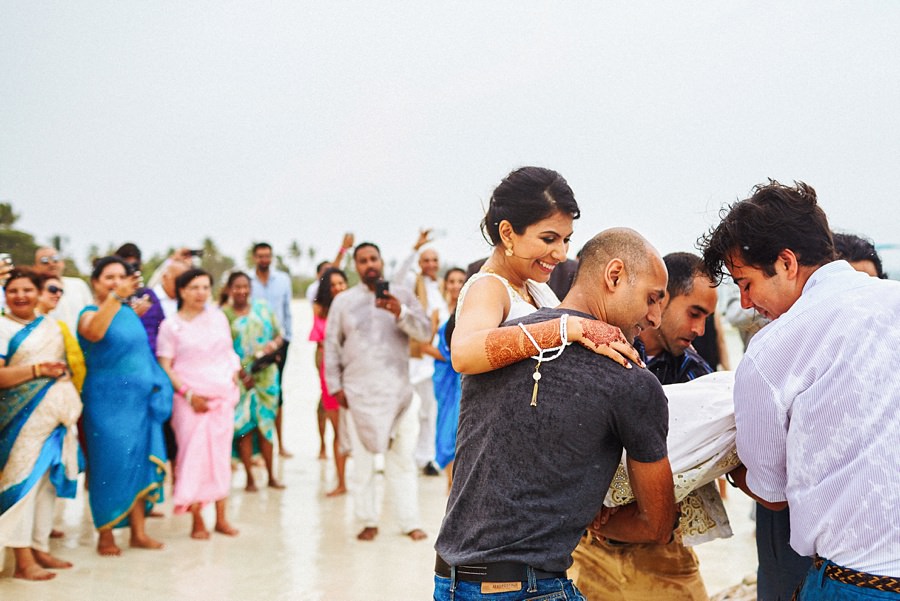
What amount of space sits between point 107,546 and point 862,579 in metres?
4.93

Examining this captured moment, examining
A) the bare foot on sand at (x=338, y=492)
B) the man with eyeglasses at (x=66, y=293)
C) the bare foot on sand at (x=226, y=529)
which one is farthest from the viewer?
the bare foot on sand at (x=338, y=492)

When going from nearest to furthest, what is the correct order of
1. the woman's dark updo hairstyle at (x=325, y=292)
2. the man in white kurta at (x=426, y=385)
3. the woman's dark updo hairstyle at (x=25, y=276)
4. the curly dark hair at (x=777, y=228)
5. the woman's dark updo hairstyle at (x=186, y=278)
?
the curly dark hair at (x=777, y=228)
the woman's dark updo hairstyle at (x=25, y=276)
the woman's dark updo hairstyle at (x=186, y=278)
the woman's dark updo hairstyle at (x=325, y=292)
the man in white kurta at (x=426, y=385)

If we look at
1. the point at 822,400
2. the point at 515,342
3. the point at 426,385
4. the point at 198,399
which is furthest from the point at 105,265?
the point at 822,400

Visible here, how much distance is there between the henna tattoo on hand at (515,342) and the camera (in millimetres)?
1911

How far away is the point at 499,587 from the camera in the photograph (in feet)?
6.21

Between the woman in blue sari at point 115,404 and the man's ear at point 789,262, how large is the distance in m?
4.48

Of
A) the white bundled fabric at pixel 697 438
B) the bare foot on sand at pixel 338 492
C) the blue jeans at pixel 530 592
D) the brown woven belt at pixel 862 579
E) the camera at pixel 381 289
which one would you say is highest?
the camera at pixel 381 289

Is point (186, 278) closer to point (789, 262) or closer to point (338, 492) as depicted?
point (338, 492)

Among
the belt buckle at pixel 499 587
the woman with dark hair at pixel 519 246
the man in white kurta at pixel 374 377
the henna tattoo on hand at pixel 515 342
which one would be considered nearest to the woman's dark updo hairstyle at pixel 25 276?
the man in white kurta at pixel 374 377

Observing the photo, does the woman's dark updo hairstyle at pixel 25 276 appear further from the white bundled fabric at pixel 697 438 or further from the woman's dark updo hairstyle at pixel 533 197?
the white bundled fabric at pixel 697 438

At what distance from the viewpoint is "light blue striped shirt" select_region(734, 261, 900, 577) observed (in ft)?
5.76

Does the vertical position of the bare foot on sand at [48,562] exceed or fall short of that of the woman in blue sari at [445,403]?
it falls short

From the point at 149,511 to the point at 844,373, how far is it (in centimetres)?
572

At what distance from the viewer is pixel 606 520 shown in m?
2.33
